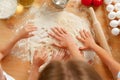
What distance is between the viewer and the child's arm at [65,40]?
1.25 meters

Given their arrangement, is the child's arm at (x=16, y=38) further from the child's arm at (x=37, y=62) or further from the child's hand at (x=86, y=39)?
the child's hand at (x=86, y=39)

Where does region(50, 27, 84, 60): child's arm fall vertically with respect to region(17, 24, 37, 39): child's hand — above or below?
below

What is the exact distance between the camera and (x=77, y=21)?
1332 millimetres

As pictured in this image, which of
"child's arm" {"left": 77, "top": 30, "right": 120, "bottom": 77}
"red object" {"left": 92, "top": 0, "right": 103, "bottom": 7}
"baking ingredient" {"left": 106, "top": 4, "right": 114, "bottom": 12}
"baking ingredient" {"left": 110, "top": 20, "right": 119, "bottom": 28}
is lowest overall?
"child's arm" {"left": 77, "top": 30, "right": 120, "bottom": 77}

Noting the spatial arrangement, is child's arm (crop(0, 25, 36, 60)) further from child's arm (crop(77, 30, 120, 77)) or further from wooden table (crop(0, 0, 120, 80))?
child's arm (crop(77, 30, 120, 77))

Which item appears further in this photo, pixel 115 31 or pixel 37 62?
pixel 115 31

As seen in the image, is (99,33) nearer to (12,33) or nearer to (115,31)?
(115,31)

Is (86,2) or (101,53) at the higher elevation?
(86,2)

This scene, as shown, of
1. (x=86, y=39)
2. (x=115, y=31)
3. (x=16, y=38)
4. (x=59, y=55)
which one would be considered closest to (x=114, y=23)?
(x=115, y=31)

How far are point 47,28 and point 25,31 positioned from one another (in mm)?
97

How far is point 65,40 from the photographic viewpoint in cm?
128

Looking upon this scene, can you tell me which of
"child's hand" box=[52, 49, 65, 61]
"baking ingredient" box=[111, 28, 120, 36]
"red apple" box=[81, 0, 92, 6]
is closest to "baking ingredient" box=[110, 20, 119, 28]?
"baking ingredient" box=[111, 28, 120, 36]

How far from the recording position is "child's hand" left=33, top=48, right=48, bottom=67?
1.22 metres

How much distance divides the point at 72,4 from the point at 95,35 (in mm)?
168
